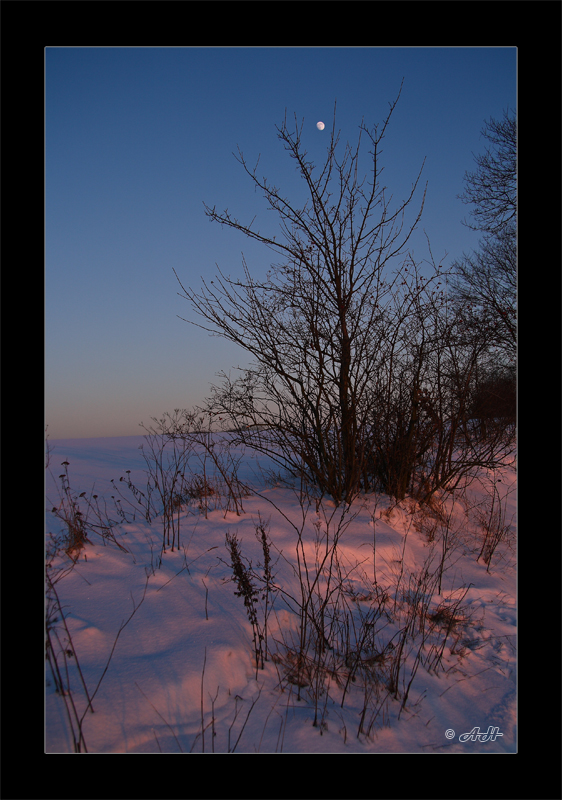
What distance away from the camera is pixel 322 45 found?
1.97 meters

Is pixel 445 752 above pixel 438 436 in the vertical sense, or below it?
below

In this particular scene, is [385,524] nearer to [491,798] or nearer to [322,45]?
[491,798]

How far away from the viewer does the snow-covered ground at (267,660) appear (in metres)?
1.60

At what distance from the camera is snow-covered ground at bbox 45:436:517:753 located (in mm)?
1604

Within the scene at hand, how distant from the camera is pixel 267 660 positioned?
6.66 feet
